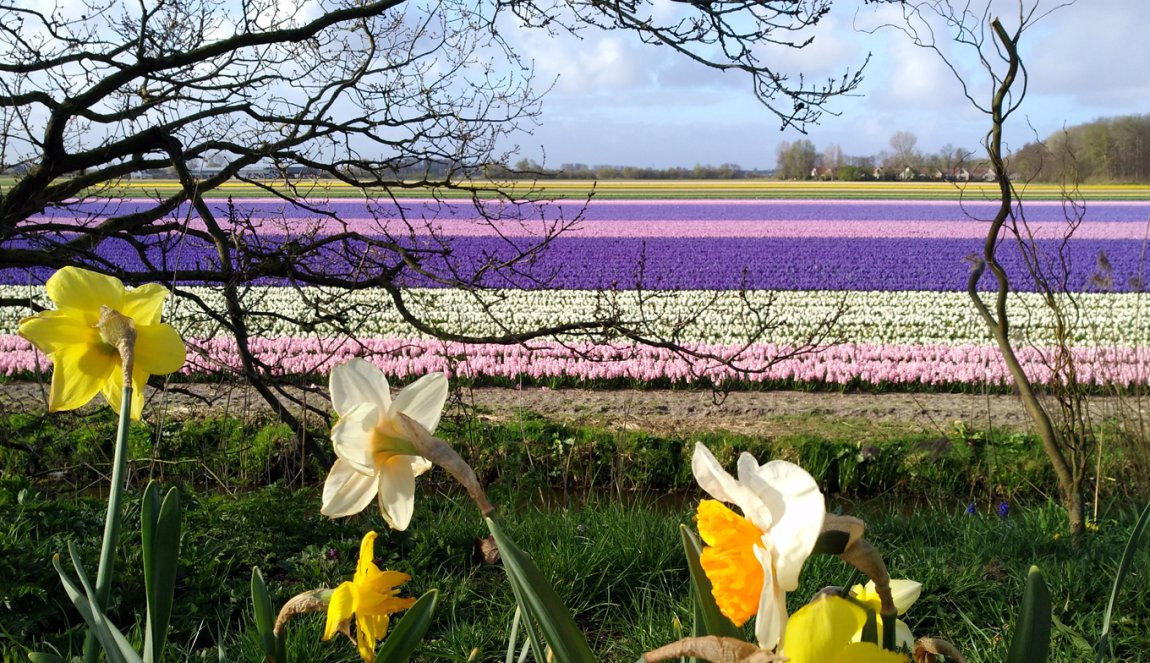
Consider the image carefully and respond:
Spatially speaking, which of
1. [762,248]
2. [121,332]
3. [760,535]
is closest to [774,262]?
[762,248]

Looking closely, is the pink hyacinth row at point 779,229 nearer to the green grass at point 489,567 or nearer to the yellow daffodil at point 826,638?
the green grass at point 489,567

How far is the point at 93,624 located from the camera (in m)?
0.95

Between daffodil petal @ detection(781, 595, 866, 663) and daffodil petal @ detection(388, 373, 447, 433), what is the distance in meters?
0.38

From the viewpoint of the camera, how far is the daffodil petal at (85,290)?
3.29 feet

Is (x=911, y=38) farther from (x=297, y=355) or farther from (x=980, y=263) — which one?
(x=297, y=355)

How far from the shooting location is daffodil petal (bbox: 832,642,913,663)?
67 cm

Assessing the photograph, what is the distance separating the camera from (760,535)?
70 cm

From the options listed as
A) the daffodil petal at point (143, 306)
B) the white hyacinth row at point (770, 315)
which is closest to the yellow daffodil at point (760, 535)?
the daffodil petal at point (143, 306)

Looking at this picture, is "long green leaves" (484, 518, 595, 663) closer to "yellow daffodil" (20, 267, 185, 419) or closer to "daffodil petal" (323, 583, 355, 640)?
"daffodil petal" (323, 583, 355, 640)

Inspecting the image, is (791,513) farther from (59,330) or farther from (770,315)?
(770,315)

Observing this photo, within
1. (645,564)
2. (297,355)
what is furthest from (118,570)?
(297,355)

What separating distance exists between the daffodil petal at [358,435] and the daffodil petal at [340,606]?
0.56 ft

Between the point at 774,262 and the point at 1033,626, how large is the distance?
14.8m

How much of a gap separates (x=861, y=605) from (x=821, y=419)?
597 cm
